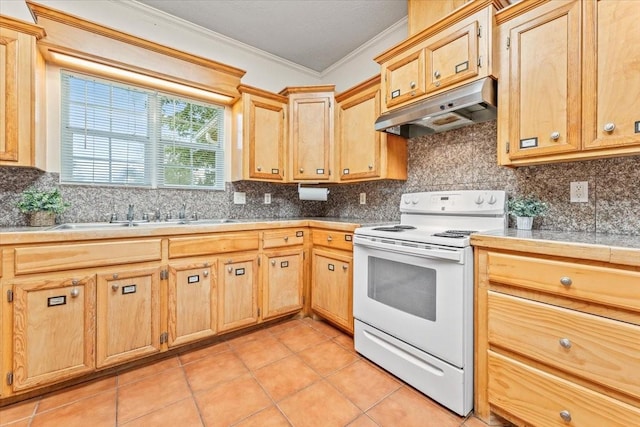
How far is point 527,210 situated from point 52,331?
2.83 meters

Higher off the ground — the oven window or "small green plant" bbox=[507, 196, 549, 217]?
"small green plant" bbox=[507, 196, 549, 217]

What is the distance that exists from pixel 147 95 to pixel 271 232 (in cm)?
163

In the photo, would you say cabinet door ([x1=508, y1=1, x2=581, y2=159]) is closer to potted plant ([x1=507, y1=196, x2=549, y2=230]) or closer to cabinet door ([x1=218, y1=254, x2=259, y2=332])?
potted plant ([x1=507, y1=196, x2=549, y2=230])

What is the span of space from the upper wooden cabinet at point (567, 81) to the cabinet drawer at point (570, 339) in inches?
30.9

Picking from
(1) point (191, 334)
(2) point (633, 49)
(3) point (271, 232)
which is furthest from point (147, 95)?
(2) point (633, 49)

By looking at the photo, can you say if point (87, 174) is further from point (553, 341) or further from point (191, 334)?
point (553, 341)

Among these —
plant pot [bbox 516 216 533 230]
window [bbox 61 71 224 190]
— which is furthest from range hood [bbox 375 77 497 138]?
window [bbox 61 71 224 190]

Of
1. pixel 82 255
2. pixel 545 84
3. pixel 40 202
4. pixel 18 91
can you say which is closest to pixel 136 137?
pixel 18 91

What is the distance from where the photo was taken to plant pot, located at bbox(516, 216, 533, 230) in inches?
66.0

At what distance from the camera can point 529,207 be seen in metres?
1.66

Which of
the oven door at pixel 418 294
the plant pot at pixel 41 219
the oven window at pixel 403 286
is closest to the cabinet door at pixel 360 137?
the oven door at pixel 418 294

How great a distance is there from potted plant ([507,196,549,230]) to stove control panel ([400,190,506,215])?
9 cm

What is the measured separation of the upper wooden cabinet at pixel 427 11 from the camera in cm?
194

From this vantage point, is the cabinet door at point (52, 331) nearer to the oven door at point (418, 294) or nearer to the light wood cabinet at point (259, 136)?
the light wood cabinet at point (259, 136)
